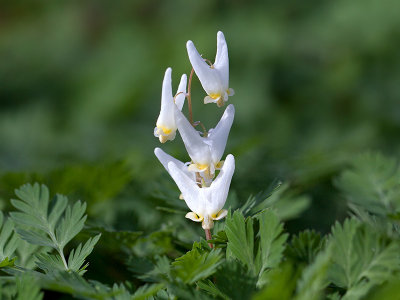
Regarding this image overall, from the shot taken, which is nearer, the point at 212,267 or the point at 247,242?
the point at 212,267

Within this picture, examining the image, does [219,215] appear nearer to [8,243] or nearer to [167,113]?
[167,113]

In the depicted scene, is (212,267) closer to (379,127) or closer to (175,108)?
(175,108)

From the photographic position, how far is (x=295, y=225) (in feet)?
5.78

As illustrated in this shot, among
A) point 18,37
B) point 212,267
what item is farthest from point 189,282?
point 18,37

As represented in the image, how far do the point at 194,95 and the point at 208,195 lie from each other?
3.29 metres

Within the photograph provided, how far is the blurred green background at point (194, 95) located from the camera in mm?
1939

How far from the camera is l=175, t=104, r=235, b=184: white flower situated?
120 cm

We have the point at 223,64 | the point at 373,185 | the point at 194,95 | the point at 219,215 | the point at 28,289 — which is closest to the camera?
the point at 28,289

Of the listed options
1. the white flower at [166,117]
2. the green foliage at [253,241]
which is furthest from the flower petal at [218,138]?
the green foliage at [253,241]

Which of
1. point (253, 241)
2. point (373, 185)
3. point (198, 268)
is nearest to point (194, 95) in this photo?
point (373, 185)

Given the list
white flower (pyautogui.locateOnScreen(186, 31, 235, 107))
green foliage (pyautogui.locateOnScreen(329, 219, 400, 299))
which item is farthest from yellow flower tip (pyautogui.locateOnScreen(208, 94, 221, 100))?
green foliage (pyautogui.locateOnScreen(329, 219, 400, 299))

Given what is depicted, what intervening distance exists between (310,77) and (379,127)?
1.20 meters

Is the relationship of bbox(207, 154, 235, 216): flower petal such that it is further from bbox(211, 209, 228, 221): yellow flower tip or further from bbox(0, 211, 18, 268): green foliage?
bbox(0, 211, 18, 268): green foliage

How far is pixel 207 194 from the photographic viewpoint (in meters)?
1.18
